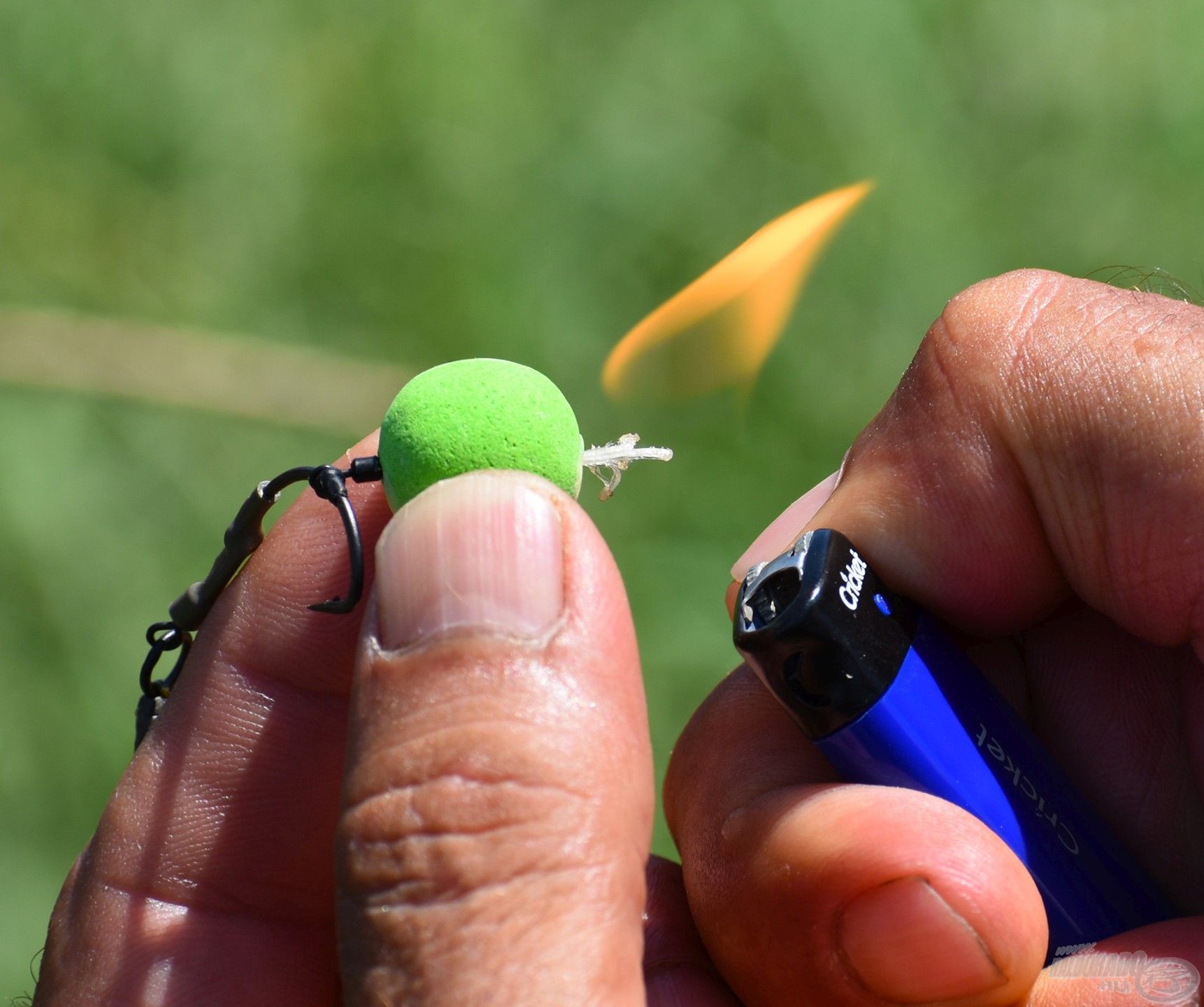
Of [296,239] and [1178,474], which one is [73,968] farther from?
[296,239]

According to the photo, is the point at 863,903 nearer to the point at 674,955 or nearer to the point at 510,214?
the point at 674,955

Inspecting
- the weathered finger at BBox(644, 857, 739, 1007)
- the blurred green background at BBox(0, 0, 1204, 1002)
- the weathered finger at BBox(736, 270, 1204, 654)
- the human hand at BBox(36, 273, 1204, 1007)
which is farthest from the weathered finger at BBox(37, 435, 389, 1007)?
the blurred green background at BBox(0, 0, 1204, 1002)

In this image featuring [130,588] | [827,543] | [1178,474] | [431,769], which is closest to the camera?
[431,769]

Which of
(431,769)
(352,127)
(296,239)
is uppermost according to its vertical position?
(352,127)

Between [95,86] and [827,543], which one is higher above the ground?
[95,86]

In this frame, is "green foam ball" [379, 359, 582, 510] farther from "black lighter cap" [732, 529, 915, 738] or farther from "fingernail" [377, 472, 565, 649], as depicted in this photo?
"black lighter cap" [732, 529, 915, 738]

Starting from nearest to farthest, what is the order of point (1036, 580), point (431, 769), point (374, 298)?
point (431, 769), point (1036, 580), point (374, 298)

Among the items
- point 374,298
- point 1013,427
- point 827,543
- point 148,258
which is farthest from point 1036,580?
point 148,258
